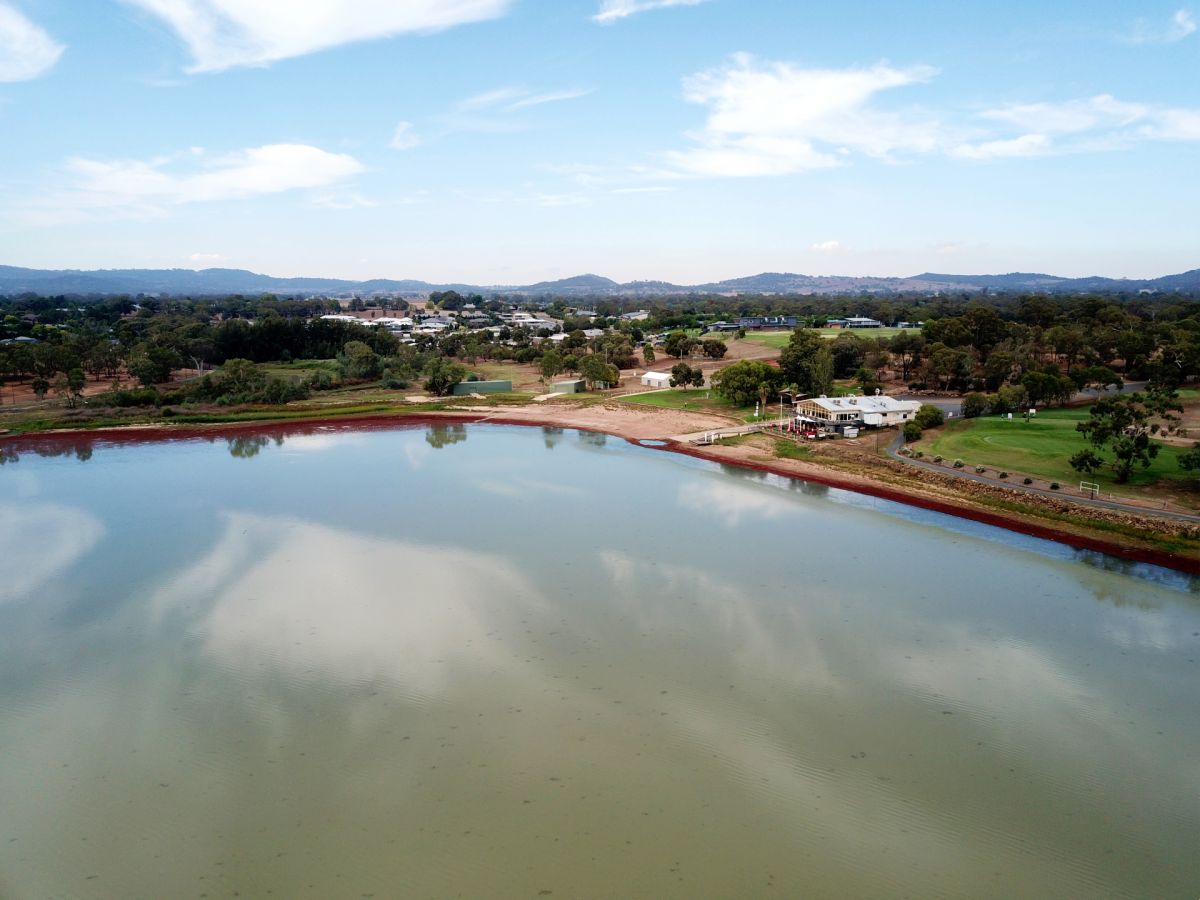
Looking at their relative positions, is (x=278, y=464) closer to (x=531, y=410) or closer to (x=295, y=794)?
(x=531, y=410)

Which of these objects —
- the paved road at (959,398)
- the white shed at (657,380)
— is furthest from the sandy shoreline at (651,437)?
the paved road at (959,398)

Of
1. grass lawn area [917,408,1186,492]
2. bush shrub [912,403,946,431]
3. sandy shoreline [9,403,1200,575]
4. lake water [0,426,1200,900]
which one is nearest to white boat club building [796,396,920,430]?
bush shrub [912,403,946,431]

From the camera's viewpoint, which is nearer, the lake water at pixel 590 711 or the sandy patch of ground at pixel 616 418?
the lake water at pixel 590 711

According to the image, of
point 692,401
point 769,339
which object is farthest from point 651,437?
point 769,339

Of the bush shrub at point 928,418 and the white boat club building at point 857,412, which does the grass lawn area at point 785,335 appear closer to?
the white boat club building at point 857,412

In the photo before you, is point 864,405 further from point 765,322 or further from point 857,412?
point 765,322
